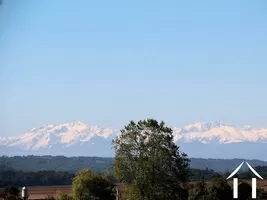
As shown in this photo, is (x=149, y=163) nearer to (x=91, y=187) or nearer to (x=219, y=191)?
(x=91, y=187)

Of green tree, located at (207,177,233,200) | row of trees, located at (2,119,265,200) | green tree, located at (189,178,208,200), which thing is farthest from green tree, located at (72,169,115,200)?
row of trees, located at (2,119,265,200)

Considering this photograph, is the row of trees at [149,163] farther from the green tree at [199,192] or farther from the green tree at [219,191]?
the green tree at [219,191]

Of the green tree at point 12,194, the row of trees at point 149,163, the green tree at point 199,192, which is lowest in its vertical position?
the green tree at point 12,194

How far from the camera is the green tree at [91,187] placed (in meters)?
46.2

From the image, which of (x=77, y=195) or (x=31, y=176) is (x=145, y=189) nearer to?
(x=77, y=195)

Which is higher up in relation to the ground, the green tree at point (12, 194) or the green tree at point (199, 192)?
the green tree at point (199, 192)

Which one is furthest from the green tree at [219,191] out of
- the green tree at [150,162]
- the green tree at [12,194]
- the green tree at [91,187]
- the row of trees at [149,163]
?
the green tree at [12,194]

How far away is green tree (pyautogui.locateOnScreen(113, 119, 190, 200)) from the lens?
35688 millimetres

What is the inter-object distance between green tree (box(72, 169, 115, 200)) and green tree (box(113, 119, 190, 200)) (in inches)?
384

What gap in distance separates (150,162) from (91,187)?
1179cm

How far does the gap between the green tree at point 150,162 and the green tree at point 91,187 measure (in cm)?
976

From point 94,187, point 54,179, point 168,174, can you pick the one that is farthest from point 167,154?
point 54,179

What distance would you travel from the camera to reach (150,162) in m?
35.8

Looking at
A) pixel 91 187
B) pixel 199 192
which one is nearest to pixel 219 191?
pixel 199 192
